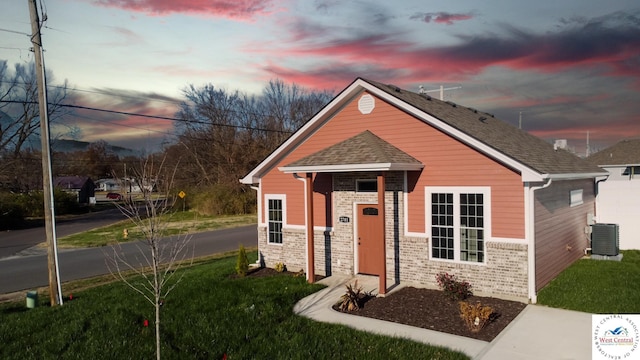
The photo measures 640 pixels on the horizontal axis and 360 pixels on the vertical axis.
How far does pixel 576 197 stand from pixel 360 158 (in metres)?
8.52

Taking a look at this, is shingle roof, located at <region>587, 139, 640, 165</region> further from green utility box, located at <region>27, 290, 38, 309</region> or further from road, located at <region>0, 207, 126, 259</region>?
road, located at <region>0, 207, 126, 259</region>

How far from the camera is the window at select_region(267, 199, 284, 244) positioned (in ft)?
50.0

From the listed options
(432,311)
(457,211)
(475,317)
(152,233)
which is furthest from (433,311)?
(152,233)

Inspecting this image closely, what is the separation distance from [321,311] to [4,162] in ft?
126

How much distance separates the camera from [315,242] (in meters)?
14.2

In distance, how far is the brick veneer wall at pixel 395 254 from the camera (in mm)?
10727

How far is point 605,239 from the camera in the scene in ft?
49.1

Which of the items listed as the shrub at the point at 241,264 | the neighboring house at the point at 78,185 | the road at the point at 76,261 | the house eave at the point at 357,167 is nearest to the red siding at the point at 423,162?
the house eave at the point at 357,167

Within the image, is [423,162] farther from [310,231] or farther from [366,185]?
[310,231]

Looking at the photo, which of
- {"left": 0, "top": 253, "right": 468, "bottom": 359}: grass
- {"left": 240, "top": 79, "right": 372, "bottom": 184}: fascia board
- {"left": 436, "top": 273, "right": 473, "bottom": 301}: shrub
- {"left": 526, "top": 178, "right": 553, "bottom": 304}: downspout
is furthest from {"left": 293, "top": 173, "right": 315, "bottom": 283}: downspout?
{"left": 526, "top": 178, "right": 553, "bottom": 304}: downspout

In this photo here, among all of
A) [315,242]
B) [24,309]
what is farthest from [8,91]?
[315,242]

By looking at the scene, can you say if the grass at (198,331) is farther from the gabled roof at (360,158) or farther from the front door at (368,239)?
the gabled roof at (360,158)

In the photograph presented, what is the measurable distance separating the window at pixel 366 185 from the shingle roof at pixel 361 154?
1.21 metres

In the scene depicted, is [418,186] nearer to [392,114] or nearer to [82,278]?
[392,114]
